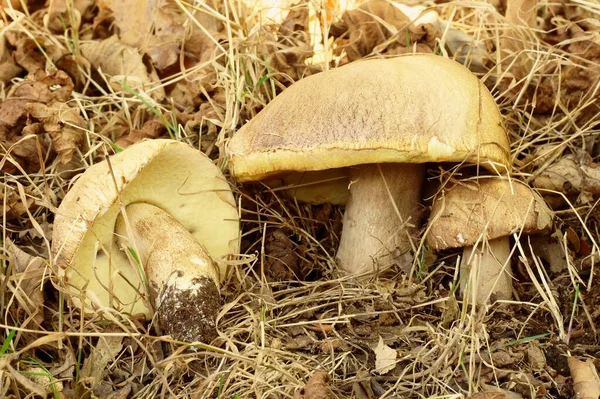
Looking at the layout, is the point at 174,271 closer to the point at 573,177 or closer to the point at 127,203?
the point at 127,203

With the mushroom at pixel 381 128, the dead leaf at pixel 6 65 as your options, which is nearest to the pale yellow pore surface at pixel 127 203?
the mushroom at pixel 381 128

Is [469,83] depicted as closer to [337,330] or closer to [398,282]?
[398,282]

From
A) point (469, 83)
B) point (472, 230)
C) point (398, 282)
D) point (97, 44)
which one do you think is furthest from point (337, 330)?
point (97, 44)

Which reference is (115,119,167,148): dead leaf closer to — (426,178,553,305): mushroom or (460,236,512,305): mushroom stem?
(426,178,553,305): mushroom

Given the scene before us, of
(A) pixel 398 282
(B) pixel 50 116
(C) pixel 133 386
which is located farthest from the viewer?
(B) pixel 50 116

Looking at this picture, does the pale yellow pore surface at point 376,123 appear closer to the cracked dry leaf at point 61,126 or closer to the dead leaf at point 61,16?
the cracked dry leaf at point 61,126

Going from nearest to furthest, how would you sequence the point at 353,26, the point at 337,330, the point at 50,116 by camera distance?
the point at 337,330 < the point at 50,116 < the point at 353,26

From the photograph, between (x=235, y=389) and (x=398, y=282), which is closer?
(x=235, y=389)

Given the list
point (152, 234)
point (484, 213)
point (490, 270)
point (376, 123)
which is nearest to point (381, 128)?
point (376, 123)

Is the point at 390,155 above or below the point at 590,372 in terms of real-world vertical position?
above
